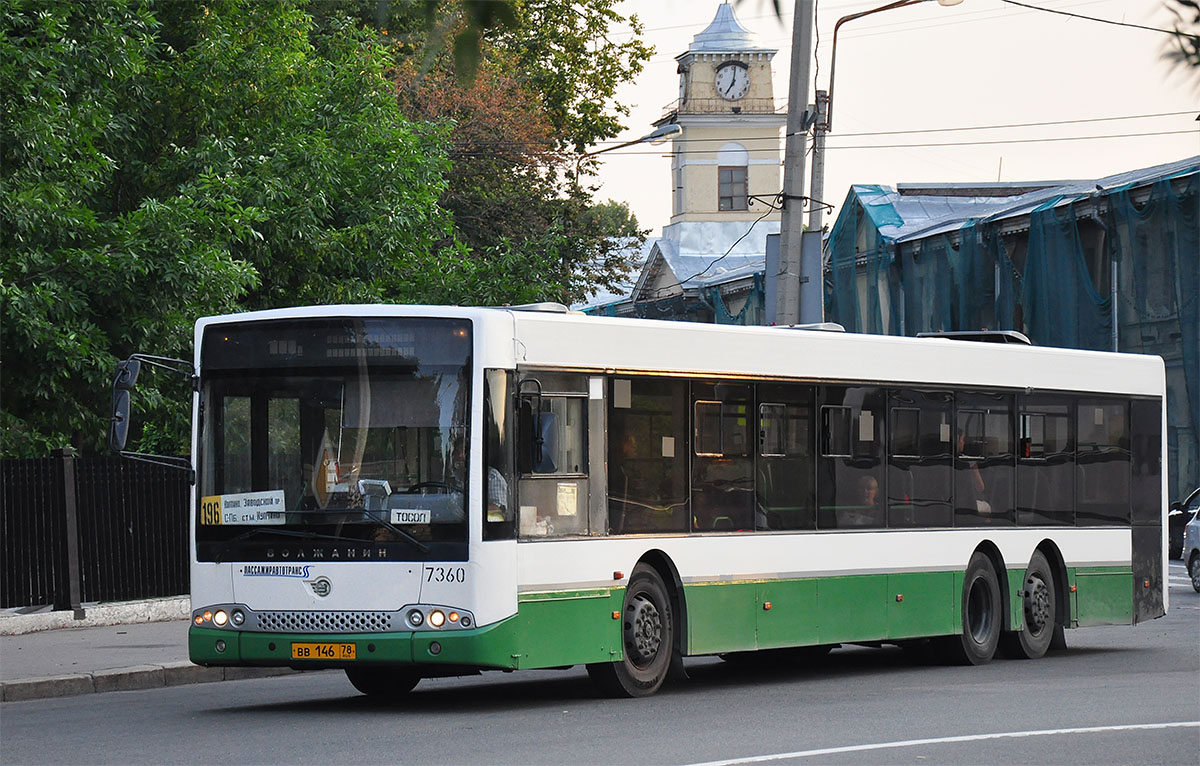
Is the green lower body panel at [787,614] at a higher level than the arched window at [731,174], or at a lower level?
lower

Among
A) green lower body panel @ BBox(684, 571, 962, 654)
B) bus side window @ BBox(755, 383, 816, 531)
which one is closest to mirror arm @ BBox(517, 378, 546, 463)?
green lower body panel @ BBox(684, 571, 962, 654)

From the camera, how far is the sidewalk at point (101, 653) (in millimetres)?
14984

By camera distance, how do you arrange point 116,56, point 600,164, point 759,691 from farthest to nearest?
point 600,164, point 116,56, point 759,691

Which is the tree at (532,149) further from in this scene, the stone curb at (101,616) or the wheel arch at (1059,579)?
the wheel arch at (1059,579)

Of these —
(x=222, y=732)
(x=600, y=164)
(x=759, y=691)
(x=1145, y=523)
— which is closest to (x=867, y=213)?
(x=600, y=164)

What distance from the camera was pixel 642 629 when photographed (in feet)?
43.4

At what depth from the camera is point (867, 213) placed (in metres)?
47.5

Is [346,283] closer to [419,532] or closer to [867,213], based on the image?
[419,532]

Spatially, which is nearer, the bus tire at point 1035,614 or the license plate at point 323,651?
the license plate at point 323,651

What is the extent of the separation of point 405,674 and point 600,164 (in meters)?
31.6

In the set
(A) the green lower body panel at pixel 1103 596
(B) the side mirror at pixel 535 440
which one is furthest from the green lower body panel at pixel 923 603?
(B) the side mirror at pixel 535 440

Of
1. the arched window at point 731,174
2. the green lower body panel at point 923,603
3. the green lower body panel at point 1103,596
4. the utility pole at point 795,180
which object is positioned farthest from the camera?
the arched window at point 731,174

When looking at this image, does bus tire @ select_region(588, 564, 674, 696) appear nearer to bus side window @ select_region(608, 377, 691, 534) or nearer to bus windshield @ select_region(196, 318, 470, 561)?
bus side window @ select_region(608, 377, 691, 534)

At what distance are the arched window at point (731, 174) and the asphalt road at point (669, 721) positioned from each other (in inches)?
3106
